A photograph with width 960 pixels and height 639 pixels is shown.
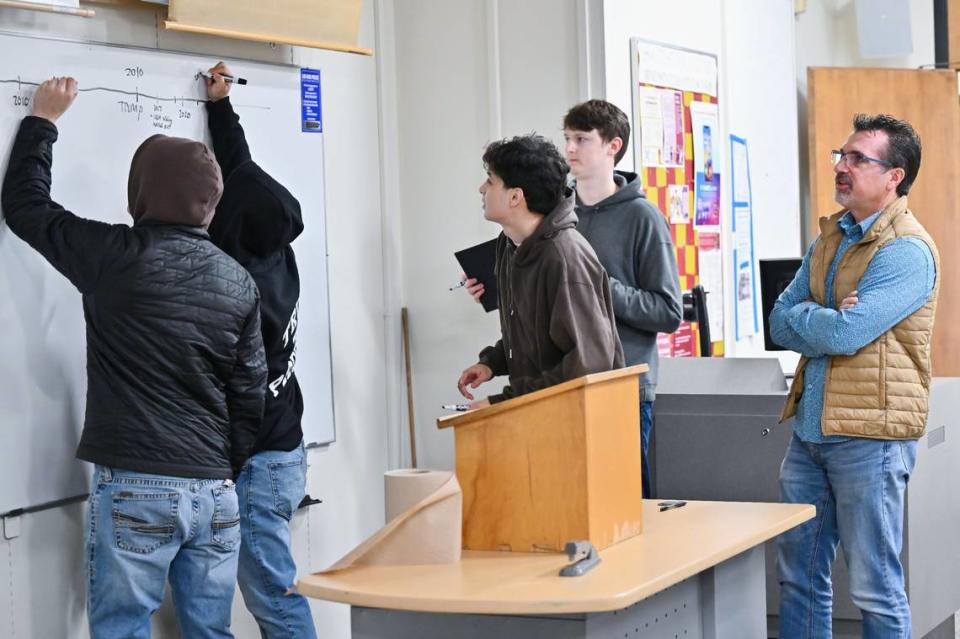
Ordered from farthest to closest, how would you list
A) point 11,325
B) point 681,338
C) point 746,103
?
point 746,103 → point 681,338 → point 11,325

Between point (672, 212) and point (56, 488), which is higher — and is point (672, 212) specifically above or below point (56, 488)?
above

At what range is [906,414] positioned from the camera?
3.00m

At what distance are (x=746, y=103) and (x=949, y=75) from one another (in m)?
1.71

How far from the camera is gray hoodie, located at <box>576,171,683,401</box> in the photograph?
3514 millimetres

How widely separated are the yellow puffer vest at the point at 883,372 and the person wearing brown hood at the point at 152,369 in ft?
4.80

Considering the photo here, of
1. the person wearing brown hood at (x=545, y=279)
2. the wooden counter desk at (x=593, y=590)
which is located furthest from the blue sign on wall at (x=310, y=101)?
the wooden counter desk at (x=593, y=590)

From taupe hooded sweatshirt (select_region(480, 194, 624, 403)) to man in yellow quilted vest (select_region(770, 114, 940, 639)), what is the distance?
775mm

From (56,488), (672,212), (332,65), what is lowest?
(56,488)

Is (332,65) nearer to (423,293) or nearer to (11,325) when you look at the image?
(423,293)

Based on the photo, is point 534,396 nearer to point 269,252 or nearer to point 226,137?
point 269,252

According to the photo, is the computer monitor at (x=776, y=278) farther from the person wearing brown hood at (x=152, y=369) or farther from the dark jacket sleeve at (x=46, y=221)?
the dark jacket sleeve at (x=46, y=221)

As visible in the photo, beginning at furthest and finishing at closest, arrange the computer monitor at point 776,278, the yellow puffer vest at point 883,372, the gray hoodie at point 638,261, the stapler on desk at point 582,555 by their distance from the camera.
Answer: the computer monitor at point 776,278 < the gray hoodie at point 638,261 < the yellow puffer vest at point 883,372 < the stapler on desk at point 582,555

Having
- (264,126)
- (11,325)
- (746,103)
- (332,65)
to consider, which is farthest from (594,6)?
(11,325)

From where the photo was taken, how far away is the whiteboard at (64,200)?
2.95 meters
